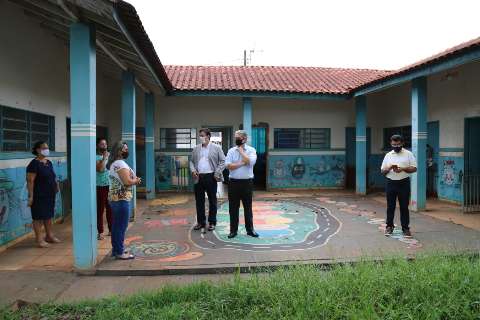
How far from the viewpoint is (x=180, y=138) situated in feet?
42.0

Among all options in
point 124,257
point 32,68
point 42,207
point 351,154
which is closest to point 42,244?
point 42,207

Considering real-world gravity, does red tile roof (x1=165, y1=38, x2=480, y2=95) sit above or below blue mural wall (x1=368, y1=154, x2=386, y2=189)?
above

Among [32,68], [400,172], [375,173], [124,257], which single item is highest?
[32,68]

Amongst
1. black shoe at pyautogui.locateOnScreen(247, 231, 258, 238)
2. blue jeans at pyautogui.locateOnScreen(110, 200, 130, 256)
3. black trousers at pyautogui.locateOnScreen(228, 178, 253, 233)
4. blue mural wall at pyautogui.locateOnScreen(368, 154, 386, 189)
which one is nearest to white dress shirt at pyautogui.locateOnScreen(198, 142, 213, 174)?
black trousers at pyautogui.locateOnScreen(228, 178, 253, 233)

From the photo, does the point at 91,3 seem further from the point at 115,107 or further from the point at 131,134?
the point at 115,107

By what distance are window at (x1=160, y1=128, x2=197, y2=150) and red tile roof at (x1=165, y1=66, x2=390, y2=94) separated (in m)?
1.65

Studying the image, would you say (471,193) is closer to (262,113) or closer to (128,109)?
(262,113)

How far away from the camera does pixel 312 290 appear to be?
3664 millimetres

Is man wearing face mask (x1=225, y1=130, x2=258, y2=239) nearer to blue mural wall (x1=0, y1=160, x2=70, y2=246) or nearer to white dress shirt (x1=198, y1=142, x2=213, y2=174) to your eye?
white dress shirt (x1=198, y1=142, x2=213, y2=174)

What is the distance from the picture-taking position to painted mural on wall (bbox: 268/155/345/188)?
42.9 feet

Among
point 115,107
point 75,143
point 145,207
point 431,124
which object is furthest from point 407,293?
point 115,107

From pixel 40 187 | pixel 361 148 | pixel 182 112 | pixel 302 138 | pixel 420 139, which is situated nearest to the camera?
pixel 40 187

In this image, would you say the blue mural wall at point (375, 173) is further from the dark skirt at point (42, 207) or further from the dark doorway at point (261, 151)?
the dark skirt at point (42, 207)

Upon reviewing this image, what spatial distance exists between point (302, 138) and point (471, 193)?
5.66 metres
